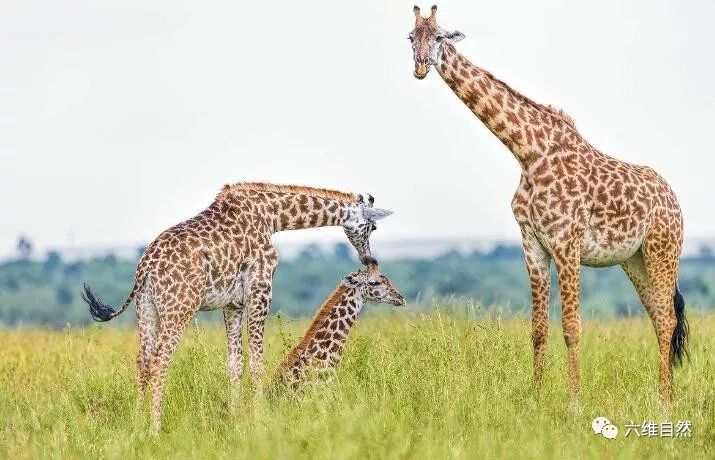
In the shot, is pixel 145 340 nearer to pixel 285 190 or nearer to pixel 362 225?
pixel 285 190

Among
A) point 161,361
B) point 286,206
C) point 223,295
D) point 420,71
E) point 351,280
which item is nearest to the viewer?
point 161,361

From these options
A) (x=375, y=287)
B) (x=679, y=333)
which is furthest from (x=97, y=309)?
(x=679, y=333)

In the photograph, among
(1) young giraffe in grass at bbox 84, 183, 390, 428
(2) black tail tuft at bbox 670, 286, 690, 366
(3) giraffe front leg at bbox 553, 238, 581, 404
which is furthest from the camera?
(2) black tail tuft at bbox 670, 286, 690, 366

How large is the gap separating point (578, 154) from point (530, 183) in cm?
49

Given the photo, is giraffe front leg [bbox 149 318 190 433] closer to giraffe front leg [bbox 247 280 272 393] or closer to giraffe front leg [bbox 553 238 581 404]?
giraffe front leg [bbox 247 280 272 393]

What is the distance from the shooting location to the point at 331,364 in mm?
9945

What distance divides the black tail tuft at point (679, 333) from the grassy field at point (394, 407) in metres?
0.24

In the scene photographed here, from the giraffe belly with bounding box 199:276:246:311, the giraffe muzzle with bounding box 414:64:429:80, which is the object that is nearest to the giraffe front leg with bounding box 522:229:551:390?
the giraffe muzzle with bounding box 414:64:429:80

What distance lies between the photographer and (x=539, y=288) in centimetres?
986

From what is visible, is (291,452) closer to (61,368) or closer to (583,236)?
(583,236)

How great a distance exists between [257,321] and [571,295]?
8.27 feet

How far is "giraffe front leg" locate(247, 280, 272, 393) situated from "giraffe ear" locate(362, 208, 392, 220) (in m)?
1.28

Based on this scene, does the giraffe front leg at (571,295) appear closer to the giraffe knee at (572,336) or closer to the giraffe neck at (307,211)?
the giraffe knee at (572,336)

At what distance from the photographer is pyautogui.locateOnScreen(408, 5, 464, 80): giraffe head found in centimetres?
940
